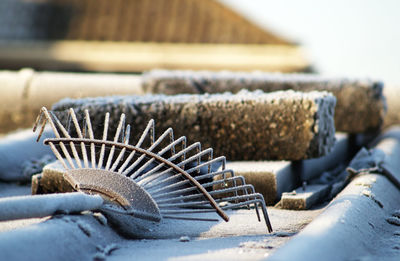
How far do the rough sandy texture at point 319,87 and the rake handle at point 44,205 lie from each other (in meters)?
1.73

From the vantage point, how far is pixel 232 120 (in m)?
2.14

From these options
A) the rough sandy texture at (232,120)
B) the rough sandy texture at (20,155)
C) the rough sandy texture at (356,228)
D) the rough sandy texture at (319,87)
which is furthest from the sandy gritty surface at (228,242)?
the rough sandy texture at (319,87)

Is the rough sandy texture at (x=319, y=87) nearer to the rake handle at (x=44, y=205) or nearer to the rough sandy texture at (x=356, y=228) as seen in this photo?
the rough sandy texture at (x=356, y=228)

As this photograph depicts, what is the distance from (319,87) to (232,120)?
39.3 inches

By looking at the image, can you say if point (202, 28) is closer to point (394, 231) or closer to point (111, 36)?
point (111, 36)

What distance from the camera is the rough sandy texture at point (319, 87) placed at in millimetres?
3012

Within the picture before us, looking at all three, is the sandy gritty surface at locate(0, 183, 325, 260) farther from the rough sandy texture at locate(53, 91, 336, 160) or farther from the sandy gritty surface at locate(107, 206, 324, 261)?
the rough sandy texture at locate(53, 91, 336, 160)

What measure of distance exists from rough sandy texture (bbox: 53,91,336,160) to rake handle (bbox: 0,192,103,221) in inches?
29.1

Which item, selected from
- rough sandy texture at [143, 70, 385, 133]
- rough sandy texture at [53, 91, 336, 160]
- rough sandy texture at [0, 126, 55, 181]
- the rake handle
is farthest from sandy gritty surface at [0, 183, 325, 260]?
rough sandy texture at [143, 70, 385, 133]

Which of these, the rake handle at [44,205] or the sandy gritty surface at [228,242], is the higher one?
the rake handle at [44,205]

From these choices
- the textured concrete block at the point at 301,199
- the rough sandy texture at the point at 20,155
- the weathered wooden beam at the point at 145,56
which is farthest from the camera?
the weathered wooden beam at the point at 145,56

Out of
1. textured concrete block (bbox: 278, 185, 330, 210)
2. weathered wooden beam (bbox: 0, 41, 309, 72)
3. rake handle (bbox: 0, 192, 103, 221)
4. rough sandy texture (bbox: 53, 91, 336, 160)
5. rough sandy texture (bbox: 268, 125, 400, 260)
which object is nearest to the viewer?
rough sandy texture (bbox: 268, 125, 400, 260)

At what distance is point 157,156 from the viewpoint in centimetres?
152

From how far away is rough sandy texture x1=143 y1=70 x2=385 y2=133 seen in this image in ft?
9.88
